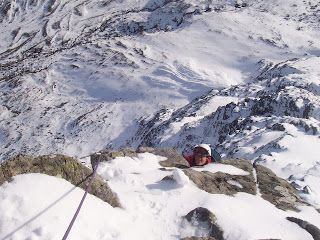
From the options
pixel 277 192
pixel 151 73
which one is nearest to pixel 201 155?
pixel 277 192

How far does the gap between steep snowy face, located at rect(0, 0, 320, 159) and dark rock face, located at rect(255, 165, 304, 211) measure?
24105 millimetres

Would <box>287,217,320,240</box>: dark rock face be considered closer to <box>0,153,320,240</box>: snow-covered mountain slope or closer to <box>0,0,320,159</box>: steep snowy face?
<box>0,153,320,240</box>: snow-covered mountain slope

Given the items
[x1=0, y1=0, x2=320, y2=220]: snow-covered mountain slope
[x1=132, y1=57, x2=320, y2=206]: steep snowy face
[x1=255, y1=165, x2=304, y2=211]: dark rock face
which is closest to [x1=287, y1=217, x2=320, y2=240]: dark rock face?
[x1=255, y1=165, x2=304, y2=211]: dark rock face

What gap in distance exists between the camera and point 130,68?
64625 mm

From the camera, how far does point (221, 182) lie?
11.3 m

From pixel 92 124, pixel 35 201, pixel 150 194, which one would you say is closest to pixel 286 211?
pixel 150 194

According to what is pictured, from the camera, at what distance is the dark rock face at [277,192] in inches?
429

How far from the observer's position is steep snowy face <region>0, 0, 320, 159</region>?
48812 millimetres

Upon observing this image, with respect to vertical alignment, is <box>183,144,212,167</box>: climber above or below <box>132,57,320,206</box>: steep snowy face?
above

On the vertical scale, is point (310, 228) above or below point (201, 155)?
above

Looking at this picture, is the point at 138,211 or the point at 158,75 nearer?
the point at 138,211

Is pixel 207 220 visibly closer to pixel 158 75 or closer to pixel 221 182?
pixel 221 182

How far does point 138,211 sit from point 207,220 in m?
1.21

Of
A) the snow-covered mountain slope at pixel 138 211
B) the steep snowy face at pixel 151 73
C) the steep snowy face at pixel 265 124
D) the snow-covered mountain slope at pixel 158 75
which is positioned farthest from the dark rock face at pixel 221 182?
the steep snowy face at pixel 151 73
